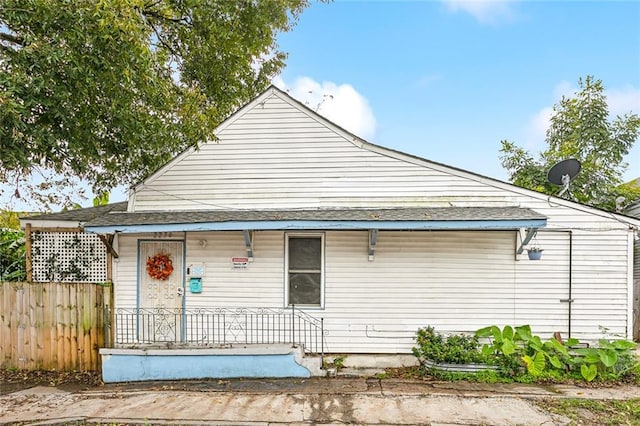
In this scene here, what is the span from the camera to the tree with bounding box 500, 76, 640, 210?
13234 millimetres

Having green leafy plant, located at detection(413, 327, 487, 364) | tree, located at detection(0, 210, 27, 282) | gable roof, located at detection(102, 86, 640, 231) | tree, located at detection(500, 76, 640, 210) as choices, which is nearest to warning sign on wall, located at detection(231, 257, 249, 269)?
gable roof, located at detection(102, 86, 640, 231)

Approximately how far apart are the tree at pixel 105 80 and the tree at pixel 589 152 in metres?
10.9

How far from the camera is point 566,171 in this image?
720 cm

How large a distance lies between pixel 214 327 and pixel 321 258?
244 cm

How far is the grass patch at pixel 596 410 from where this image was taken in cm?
458

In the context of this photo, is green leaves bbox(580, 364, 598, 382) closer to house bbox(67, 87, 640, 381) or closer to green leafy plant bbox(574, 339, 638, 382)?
green leafy plant bbox(574, 339, 638, 382)

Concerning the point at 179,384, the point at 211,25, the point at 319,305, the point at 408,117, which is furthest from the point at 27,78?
the point at 408,117

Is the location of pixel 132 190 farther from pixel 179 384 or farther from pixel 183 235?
pixel 179 384

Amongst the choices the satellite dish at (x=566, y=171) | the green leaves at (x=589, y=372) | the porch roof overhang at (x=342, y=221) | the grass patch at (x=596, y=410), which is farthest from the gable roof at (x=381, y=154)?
the grass patch at (x=596, y=410)

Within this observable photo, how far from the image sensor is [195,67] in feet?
32.9

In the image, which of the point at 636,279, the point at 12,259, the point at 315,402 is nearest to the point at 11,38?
the point at 12,259

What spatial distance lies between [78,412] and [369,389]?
13.5 feet

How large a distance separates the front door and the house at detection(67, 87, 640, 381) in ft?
0.09

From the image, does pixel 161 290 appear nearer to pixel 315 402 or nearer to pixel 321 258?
pixel 321 258
